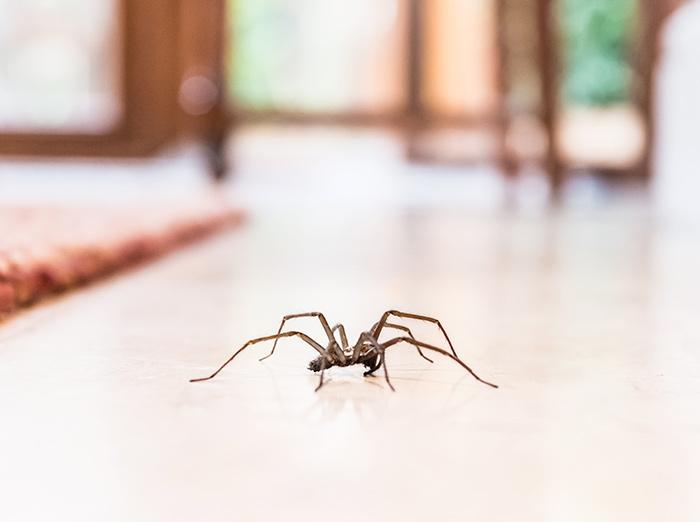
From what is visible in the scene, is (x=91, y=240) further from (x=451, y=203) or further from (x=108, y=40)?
(x=108, y=40)

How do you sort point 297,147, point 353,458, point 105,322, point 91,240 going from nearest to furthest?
point 353,458
point 105,322
point 91,240
point 297,147

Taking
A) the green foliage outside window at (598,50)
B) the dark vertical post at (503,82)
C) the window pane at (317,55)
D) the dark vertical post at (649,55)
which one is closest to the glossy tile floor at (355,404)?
the dark vertical post at (503,82)

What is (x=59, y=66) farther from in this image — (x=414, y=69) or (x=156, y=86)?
(x=414, y=69)

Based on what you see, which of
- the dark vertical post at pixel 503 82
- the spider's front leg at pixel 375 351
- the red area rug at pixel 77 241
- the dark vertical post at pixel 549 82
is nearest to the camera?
the spider's front leg at pixel 375 351

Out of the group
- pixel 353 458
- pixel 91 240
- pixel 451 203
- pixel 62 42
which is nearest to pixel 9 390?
pixel 353 458

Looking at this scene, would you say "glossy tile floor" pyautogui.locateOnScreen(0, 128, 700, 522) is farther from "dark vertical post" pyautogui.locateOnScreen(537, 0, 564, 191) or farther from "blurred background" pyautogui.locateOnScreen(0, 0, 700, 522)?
"dark vertical post" pyautogui.locateOnScreen(537, 0, 564, 191)

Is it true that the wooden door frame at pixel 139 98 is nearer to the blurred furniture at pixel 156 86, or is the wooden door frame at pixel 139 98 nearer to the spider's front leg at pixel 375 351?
the blurred furniture at pixel 156 86
